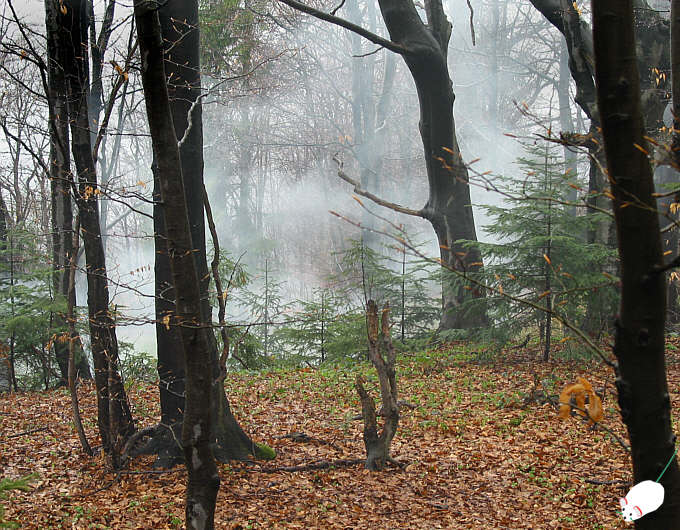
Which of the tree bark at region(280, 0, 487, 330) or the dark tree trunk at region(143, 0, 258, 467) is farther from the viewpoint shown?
the tree bark at region(280, 0, 487, 330)

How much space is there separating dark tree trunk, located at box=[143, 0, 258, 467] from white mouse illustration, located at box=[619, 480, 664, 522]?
4.02 meters

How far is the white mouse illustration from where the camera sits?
5.81 feet

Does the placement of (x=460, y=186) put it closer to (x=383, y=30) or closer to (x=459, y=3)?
(x=383, y=30)

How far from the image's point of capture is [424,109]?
1114cm

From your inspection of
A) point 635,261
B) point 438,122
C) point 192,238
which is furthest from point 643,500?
point 438,122

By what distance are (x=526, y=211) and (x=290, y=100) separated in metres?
19.1

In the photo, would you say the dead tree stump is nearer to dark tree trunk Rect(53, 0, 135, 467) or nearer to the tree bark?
dark tree trunk Rect(53, 0, 135, 467)

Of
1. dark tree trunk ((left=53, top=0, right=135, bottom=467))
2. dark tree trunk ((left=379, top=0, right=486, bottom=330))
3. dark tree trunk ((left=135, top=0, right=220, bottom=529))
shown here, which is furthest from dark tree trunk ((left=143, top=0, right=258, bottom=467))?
dark tree trunk ((left=379, top=0, right=486, bottom=330))

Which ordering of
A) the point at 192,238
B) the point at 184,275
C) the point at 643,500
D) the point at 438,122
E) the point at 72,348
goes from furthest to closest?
the point at 438,122 < the point at 192,238 < the point at 72,348 < the point at 184,275 < the point at 643,500

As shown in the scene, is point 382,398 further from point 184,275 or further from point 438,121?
point 438,121

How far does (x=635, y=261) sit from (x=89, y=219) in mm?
4527

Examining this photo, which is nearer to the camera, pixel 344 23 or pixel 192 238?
pixel 192 238

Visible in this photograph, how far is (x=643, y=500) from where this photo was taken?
5.84 feet

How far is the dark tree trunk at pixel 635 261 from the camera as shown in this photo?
1840 millimetres
